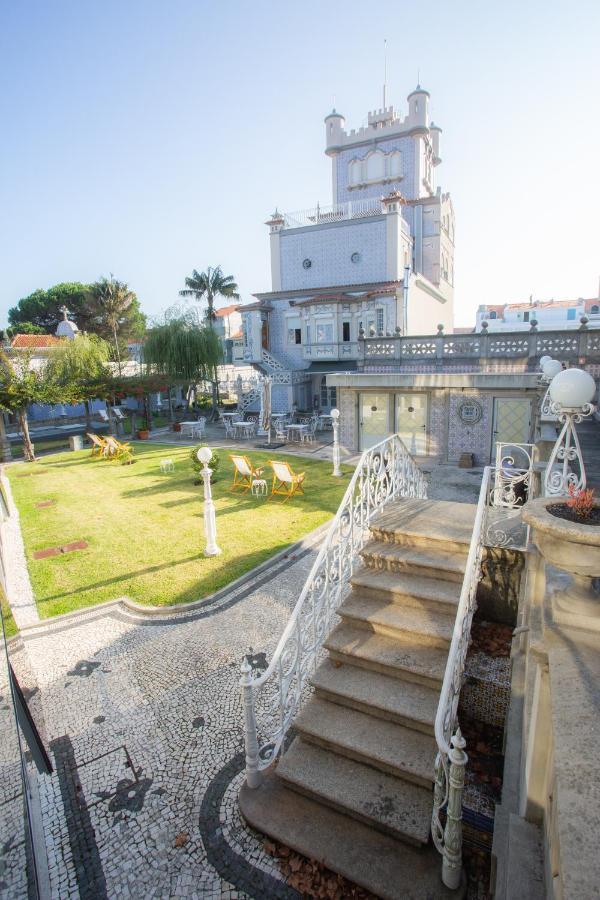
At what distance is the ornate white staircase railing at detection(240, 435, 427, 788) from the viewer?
3805mm

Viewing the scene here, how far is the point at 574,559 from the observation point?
2.62 m

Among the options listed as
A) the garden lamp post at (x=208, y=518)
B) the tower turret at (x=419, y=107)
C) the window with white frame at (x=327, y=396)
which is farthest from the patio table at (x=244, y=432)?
the tower turret at (x=419, y=107)

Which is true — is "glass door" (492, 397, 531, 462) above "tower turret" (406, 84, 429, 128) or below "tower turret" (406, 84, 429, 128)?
below

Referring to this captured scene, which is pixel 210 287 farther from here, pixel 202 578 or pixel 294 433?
pixel 202 578

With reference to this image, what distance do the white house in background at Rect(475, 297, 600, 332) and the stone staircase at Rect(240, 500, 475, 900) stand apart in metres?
55.5

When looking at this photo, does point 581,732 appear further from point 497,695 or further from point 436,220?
point 436,220

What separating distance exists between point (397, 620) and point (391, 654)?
37 cm

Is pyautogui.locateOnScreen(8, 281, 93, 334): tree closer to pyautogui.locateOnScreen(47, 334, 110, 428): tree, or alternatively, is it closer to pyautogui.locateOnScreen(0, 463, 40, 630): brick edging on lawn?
pyautogui.locateOnScreen(47, 334, 110, 428): tree

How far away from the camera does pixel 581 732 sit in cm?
196

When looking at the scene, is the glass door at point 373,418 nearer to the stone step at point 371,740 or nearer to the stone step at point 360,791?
the stone step at point 371,740

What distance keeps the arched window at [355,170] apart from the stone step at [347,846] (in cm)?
4000

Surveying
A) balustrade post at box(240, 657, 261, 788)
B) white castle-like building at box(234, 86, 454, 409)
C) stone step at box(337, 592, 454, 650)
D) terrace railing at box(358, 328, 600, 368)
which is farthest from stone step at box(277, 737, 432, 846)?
white castle-like building at box(234, 86, 454, 409)

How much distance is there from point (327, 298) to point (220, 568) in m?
23.6

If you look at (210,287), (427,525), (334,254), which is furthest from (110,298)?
(427,525)
